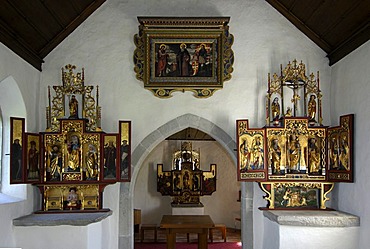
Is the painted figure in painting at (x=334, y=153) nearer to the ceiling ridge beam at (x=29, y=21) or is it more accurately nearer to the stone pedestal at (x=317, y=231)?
the stone pedestal at (x=317, y=231)

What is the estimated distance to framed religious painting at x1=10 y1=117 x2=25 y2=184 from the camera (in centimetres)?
Answer: 691

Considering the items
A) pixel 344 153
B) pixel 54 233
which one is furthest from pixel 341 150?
pixel 54 233

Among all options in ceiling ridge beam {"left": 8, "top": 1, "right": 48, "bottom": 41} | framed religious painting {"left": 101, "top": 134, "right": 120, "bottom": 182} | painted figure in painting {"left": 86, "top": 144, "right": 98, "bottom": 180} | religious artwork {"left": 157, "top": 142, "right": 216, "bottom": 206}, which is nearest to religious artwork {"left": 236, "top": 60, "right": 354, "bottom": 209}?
framed religious painting {"left": 101, "top": 134, "right": 120, "bottom": 182}

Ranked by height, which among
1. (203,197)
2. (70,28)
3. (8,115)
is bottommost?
(203,197)

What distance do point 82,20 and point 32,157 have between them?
250cm

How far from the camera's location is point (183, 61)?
841cm

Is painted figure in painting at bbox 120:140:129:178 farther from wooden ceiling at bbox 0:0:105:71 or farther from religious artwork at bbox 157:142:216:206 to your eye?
religious artwork at bbox 157:142:216:206

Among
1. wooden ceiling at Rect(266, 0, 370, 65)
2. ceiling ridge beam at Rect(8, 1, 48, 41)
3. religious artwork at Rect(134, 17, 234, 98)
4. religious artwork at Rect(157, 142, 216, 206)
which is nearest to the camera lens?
ceiling ridge beam at Rect(8, 1, 48, 41)

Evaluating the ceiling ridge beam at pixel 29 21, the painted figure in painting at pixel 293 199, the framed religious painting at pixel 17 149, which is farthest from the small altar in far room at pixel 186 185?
the framed religious painting at pixel 17 149

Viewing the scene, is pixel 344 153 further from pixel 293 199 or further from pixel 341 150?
pixel 293 199

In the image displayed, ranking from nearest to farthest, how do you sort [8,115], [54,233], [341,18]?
[54,233] < [341,18] < [8,115]

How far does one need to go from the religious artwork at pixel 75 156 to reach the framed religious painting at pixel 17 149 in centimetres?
38

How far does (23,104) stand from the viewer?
761cm

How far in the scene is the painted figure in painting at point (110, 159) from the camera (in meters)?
7.75
